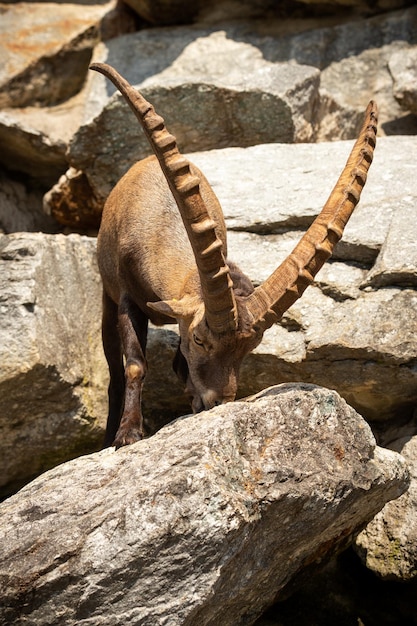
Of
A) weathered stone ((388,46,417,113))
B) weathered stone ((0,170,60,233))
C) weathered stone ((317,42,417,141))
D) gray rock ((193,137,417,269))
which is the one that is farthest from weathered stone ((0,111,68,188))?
weathered stone ((388,46,417,113))

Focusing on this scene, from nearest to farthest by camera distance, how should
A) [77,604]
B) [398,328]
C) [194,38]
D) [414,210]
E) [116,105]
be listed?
[77,604], [398,328], [414,210], [116,105], [194,38]

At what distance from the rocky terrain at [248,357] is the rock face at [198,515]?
13 mm

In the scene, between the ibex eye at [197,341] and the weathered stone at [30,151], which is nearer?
the ibex eye at [197,341]

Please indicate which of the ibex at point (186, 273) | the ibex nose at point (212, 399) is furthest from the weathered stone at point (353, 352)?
the ibex nose at point (212, 399)

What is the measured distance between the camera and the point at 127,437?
20.2 ft

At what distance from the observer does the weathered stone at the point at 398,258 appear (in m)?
7.19

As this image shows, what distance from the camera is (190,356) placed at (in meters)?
6.25

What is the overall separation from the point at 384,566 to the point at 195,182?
293cm

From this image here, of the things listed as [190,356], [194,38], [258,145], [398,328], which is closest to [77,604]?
[190,356]

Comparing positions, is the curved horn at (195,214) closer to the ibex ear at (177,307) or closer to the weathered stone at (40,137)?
the ibex ear at (177,307)

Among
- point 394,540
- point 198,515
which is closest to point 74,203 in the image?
point 394,540

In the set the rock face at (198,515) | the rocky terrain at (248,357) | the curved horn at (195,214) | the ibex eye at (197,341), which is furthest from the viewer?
the ibex eye at (197,341)

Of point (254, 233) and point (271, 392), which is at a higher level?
point (254, 233)

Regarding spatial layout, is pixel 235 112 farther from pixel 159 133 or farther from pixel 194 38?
pixel 159 133
